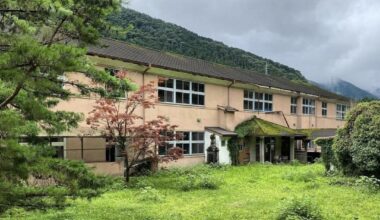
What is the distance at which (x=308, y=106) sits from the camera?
41938 mm

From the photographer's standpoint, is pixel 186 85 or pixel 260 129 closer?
pixel 186 85

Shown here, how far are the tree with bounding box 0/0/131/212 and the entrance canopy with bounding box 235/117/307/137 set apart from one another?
23.6m

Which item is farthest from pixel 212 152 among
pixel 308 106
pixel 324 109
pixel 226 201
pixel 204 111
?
pixel 324 109

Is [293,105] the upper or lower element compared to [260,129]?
upper

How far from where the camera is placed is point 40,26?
6.95m

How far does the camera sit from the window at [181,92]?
25609 mm

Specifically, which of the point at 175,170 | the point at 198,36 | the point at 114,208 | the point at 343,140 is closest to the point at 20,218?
the point at 114,208

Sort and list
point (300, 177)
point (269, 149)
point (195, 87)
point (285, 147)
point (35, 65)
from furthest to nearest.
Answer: point (285, 147) → point (269, 149) → point (195, 87) → point (300, 177) → point (35, 65)

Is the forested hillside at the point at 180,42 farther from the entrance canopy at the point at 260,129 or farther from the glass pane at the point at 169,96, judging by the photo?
the glass pane at the point at 169,96

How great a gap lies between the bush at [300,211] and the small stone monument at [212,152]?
16.9 metres

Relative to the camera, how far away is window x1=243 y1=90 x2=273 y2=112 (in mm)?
33438

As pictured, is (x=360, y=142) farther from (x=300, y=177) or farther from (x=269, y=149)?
(x=269, y=149)

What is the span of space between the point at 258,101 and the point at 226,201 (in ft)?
69.5

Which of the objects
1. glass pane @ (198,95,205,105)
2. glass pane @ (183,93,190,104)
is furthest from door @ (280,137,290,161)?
glass pane @ (183,93,190,104)
